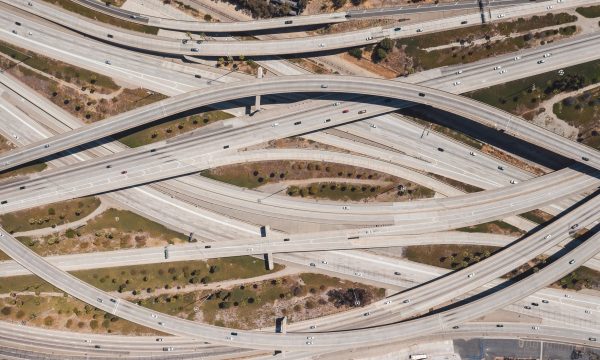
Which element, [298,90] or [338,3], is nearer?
[298,90]

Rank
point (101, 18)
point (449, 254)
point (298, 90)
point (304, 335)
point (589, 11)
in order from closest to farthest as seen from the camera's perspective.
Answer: point (298, 90), point (589, 11), point (304, 335), point (101, 18), point (449, 254)

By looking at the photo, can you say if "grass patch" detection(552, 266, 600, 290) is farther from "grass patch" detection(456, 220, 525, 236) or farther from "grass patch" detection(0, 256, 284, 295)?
"grass patch" detection(0, 256, 284, 295)

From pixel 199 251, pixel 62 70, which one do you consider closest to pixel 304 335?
pixel 199 251

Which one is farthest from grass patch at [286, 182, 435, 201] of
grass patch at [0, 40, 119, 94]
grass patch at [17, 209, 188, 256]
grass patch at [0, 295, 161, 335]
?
grass patch at [0, 40, 119, 94]

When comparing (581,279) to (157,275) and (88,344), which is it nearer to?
(157,275)

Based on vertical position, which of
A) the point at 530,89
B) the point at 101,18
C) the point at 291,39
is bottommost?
the point at 530,89

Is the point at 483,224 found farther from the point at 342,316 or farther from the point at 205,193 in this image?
the point at 205,193

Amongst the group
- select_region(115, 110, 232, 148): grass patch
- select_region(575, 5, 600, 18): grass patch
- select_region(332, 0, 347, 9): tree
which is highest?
select_region(575, 5, 600, 18): grass patch

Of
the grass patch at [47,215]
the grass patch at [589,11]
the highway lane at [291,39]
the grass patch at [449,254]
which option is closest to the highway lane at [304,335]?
the grass patch at [47,215]
